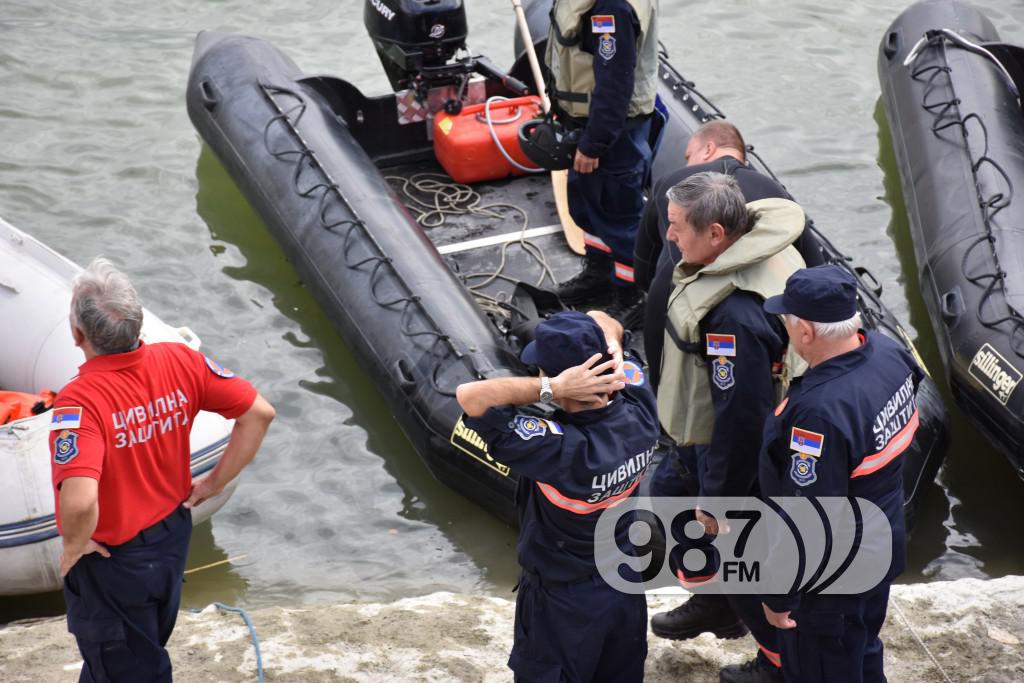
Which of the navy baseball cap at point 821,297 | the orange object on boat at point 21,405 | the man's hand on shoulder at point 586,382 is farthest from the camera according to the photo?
the orange object on boat at point 21,405

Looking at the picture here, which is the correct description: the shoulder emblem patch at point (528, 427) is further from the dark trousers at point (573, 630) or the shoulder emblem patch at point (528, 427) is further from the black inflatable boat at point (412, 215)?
the black inflatable boat at point (412, 215)

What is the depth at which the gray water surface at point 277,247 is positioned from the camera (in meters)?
4.25

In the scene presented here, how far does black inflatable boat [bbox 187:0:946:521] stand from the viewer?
13.5 feet

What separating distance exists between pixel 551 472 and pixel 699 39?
5757 millimetres

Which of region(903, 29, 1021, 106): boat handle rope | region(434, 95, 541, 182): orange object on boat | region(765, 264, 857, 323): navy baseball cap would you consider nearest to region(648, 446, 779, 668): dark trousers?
region(765, 264, 857, 323): navy baseball cap

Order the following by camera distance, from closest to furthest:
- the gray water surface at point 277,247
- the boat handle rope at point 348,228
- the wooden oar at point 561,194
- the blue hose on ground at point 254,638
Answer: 1. the blue hose on ground at point 254,638
2. the boat handle rope at point 348,228
3. the gray water surface at point 277,247
4. the wooden oar at point 561,194

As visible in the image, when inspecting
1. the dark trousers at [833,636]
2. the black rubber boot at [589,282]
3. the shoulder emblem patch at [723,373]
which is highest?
the shoulder emblem patch at [723,373]

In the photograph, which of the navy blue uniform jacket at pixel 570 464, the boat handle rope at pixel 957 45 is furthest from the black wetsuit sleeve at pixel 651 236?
the boat handle rope at pixel 957 45

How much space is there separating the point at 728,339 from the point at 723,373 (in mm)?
84

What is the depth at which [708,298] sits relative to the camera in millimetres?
2830

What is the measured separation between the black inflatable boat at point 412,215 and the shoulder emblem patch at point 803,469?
4.65ft

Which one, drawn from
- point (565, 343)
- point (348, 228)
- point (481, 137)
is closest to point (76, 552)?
point (565, 343)

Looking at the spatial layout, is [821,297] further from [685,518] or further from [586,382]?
[685,518]

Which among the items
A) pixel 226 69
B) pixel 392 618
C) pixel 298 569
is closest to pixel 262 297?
pixel 226 69
